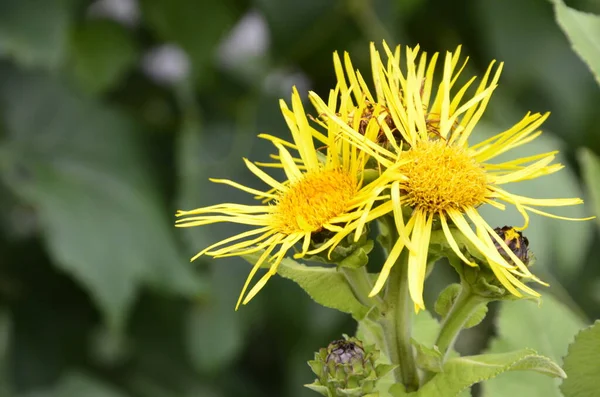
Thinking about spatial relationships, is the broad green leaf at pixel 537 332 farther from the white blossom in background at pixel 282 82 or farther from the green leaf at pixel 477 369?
the white blossom in background at pixel 282 82

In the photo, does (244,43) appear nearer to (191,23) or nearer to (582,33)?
(191,23)

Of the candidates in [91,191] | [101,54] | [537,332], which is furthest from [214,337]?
[537,332]

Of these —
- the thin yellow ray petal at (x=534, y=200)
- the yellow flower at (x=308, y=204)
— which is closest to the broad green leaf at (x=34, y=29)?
the yellow flower at (x=308, y=204)

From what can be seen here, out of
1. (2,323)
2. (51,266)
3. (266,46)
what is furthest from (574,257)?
(2,323)

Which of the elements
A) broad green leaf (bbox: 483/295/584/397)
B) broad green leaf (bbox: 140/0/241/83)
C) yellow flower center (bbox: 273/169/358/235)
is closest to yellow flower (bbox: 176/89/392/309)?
yellow flower center (bbox: 273/169/358/235)

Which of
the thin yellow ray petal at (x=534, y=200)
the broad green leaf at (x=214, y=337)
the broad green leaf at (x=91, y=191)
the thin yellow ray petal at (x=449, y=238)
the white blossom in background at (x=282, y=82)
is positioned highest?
the white blossom in background at (x=282, y=82)

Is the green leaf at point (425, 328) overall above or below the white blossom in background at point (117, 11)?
below

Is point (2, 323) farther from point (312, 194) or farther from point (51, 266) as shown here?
point (312, 194)

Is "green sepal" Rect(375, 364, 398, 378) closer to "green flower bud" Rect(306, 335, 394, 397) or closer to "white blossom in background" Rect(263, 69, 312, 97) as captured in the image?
"green flower bud" Rect(306, 335, 394, 397)
